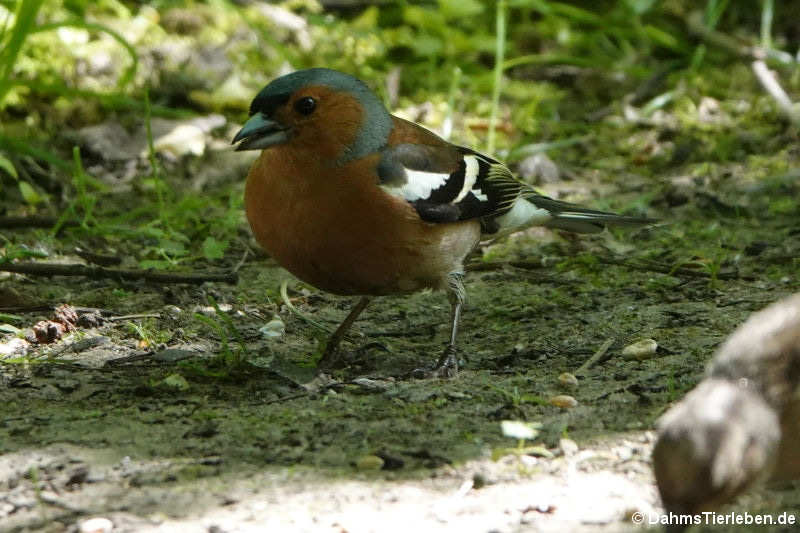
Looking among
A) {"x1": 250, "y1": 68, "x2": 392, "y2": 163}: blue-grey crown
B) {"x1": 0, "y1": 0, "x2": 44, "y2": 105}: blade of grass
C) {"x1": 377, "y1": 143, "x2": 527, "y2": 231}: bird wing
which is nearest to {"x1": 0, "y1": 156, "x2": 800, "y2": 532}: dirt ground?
{"x1": 377, "y1": 143, "x2": 527, "y2": 231}: bird wing

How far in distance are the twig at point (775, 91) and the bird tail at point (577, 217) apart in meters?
2.06

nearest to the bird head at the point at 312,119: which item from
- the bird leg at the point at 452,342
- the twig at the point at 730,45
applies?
the bird leg at the point at 452,342

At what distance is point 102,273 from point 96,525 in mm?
2234

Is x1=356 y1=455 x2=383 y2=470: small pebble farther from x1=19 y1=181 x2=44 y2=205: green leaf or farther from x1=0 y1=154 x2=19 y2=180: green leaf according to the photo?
x1=19 y1=181 x2=44 y2=205: green leaf

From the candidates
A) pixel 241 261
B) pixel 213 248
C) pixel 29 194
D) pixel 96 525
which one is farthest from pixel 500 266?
pixel 96 525

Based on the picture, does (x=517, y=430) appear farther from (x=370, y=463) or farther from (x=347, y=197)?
(x=347, y=197)

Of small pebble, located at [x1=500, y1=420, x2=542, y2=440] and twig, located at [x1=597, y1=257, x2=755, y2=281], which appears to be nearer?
small pebble, located at [x1=500, y1=420, x2=542, y2=440]

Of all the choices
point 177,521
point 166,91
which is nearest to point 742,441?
point 177,521

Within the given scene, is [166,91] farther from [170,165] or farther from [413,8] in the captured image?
[413,8]

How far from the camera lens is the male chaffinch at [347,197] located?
3777mm

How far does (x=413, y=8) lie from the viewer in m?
7.70

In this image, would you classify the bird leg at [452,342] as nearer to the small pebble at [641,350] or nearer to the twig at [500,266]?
the small pebble at [641,350]

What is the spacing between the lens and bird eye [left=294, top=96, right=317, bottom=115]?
3916 mm

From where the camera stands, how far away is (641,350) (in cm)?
395
